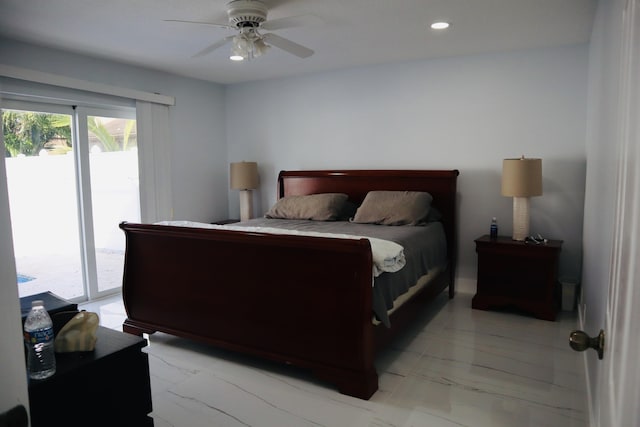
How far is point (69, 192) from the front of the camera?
390cm

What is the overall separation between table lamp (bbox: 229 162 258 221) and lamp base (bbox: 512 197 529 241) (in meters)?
2.74

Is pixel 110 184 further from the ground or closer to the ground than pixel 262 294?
further from the ground

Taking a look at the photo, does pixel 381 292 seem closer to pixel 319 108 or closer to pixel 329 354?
pixel 329 354

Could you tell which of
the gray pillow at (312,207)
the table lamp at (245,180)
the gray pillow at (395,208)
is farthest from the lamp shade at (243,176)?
the gray pillow at (395,208)

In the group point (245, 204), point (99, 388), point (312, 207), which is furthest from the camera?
point (245, 204)

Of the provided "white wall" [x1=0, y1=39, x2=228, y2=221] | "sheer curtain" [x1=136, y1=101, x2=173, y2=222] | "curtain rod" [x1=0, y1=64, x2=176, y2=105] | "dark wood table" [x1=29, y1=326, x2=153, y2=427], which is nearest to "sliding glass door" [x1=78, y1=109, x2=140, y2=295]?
"sheer curtain" [x1=136, y1=101, x2=173, y2=222]

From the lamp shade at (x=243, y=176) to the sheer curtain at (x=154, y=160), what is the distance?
695mm

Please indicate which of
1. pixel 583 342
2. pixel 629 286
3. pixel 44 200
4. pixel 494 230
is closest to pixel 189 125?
pixel 44 200

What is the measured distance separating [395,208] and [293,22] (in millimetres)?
1849

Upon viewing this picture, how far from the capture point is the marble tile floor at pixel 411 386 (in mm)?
2104

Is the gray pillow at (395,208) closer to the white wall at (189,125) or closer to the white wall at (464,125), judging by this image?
the white wall at (464,125)

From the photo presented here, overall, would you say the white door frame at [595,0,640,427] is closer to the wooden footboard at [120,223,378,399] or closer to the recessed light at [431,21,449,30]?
the wooden footboard at [120,223,378,399]

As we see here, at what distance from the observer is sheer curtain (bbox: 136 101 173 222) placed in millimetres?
4320

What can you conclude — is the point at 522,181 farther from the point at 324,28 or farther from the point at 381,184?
the point at 324,28
